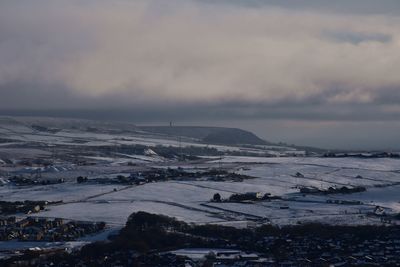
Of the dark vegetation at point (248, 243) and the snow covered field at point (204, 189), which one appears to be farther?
the snow covered field at point (204, 189)

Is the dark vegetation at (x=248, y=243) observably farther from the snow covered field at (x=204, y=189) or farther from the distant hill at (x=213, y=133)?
the distant hill at (x=213, y=133)

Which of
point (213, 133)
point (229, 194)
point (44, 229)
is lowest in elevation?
point (44, 229)

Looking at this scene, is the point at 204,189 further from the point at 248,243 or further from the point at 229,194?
the point at 248,243

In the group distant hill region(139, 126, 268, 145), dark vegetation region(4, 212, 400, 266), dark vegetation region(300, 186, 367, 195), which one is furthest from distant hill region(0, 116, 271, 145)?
dark vegetation region(4, 212, 400, 266)

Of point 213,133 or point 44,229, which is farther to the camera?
point 213,133

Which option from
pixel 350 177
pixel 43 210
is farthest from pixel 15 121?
pixel 43 210

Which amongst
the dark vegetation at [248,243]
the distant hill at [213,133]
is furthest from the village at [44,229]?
the distant hill at [213,133]

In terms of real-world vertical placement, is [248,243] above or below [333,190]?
below

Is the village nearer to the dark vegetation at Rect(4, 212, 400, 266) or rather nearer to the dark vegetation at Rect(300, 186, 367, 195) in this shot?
the dark vegetation at Rect(4, 212, 400, 266)

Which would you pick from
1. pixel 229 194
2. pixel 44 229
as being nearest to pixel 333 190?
pixel 229 194
